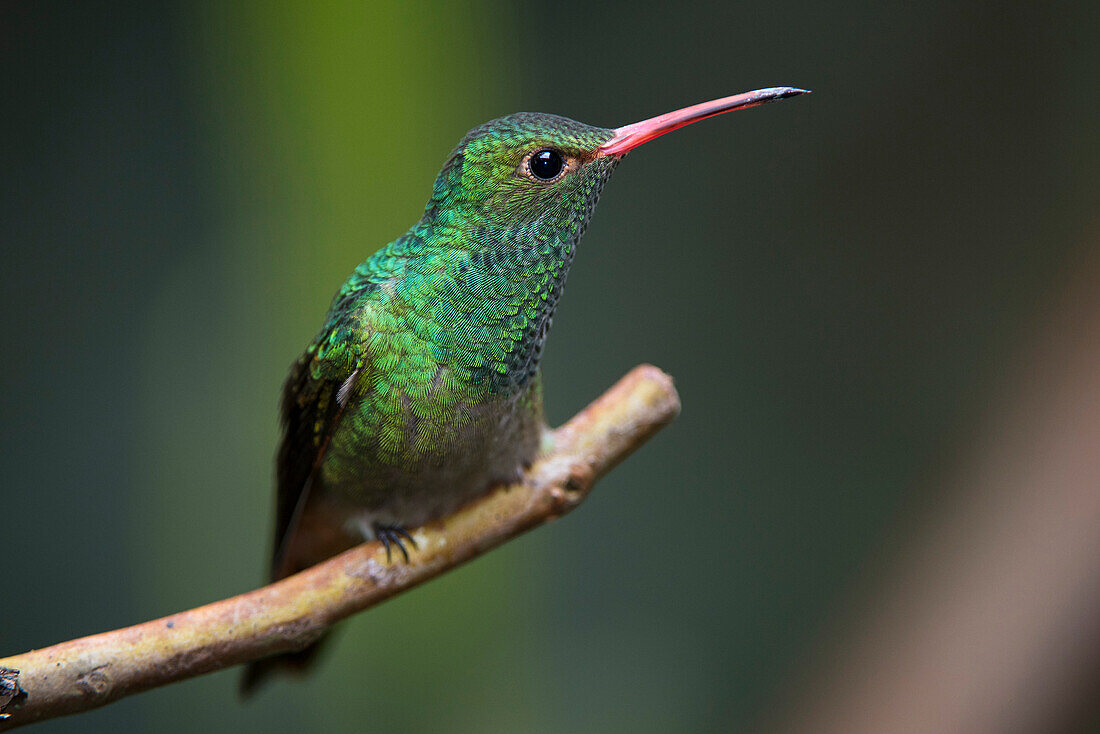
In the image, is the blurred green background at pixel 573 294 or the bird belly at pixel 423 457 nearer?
the bird belly at pixel 423 457

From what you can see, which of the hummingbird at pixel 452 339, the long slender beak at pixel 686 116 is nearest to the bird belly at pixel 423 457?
the hummingbird at pixel 452 339

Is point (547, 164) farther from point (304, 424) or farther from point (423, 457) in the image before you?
point (304, 424)

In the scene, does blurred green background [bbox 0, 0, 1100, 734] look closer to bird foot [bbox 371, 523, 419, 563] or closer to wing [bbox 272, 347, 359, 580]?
wing [bbox 272, 347, 359, 580]

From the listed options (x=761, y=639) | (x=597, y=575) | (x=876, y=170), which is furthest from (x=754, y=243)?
(x=761, y=639)

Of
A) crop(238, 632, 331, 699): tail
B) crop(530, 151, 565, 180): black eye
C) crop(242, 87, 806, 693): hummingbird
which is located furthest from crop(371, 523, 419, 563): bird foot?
crop(530, 151, 565, 180): black eye

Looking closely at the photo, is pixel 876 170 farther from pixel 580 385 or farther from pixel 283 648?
pixel 283 648

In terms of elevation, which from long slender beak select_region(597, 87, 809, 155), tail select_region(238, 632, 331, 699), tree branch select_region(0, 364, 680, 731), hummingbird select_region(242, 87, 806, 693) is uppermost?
long slender beak select_region(597, 87, 809, 155)

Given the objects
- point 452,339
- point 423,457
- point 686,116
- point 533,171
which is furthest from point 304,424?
point 686,116

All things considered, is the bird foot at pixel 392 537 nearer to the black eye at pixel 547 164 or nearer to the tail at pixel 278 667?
the tail at pixel 278 667
